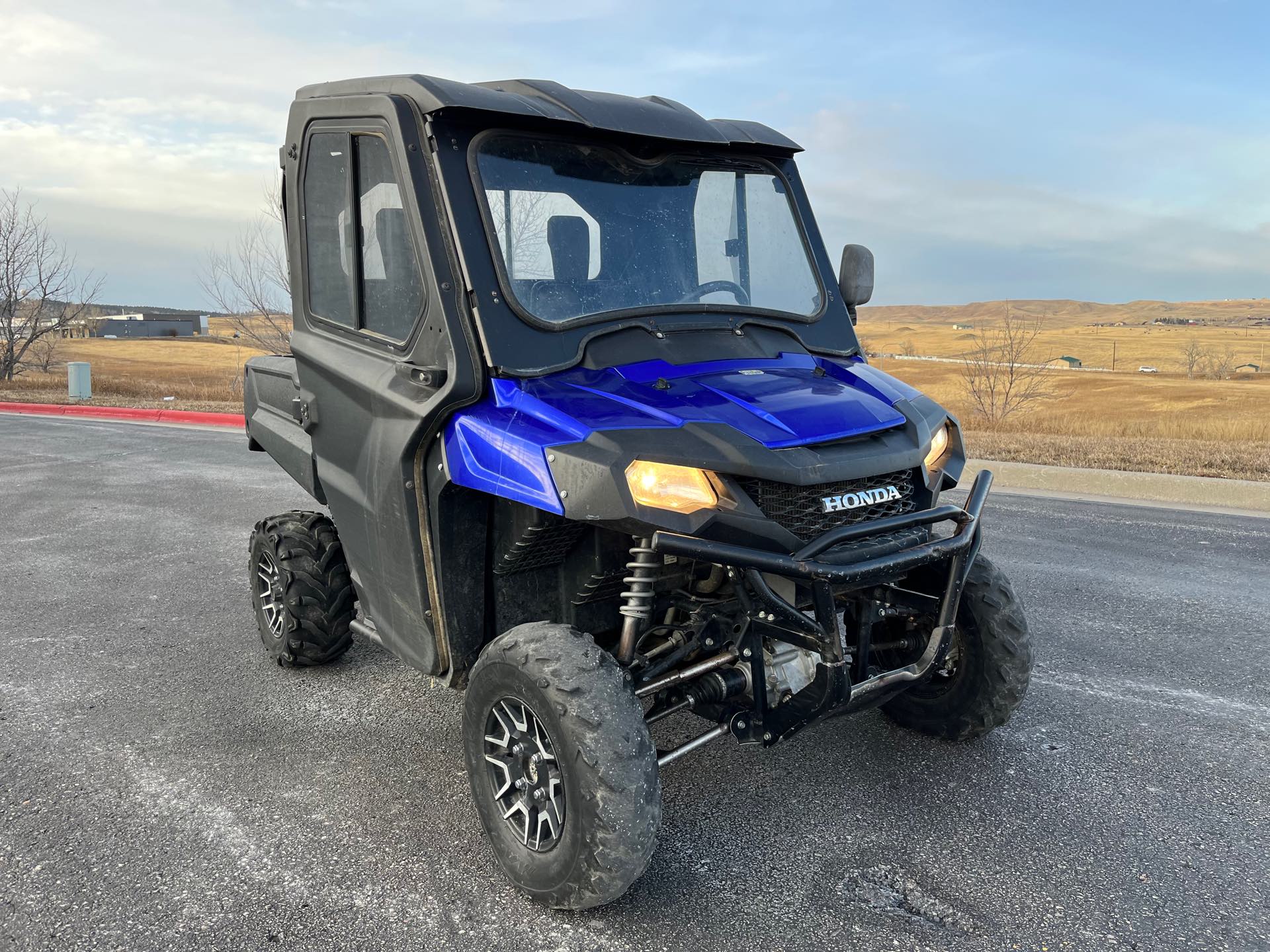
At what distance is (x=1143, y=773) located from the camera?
155 inches

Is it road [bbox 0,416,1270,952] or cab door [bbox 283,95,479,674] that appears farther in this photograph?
cab door [bbox 283,95,479,674]

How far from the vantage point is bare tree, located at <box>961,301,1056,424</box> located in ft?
83.2

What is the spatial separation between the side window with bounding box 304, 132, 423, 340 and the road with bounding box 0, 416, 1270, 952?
177 cm

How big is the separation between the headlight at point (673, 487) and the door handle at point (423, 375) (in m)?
0.83

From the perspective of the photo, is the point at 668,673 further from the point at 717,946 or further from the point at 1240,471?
the point at 1240,471

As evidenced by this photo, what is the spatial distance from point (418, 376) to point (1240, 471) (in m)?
9.95

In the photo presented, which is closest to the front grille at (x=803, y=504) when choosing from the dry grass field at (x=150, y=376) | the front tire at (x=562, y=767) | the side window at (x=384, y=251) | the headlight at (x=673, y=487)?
the headlight at (x=673, y=487)

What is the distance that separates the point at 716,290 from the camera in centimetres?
391

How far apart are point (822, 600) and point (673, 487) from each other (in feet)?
1.75

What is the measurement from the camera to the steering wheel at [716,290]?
12.5 ft

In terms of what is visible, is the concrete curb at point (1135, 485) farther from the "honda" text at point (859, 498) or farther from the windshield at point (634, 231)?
the "honda" text at point (859, 498)

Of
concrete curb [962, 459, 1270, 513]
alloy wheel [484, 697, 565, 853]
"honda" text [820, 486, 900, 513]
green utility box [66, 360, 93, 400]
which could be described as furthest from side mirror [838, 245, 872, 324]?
green utility box [66, 360, 93, 400]

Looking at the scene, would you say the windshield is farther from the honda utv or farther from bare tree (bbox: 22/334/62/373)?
bare tree (bbox: 22/334/62/373)

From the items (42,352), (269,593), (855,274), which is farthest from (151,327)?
(855,274)
